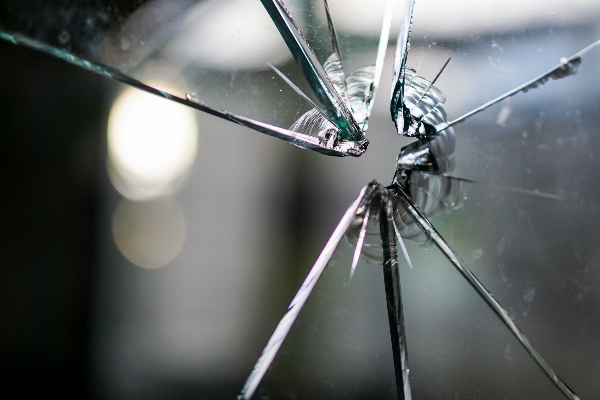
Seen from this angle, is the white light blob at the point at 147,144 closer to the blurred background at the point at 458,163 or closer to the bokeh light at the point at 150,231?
the bokeh light at the point at 150,231

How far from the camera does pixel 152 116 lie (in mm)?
625

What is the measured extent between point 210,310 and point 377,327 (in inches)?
15.7

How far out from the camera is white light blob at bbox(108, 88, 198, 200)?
1.95ft

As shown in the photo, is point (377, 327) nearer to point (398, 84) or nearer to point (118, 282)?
point (398, 84)

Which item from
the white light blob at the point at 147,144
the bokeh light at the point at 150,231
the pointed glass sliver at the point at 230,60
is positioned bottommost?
the bokeh light at the point at 150,231

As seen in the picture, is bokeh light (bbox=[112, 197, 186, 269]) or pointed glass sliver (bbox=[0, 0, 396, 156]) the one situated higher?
pointed glass sliver (bbox=[0, 0, 396, 156])

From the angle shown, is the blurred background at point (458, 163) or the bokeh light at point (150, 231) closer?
the blurred background at point (458, 163)

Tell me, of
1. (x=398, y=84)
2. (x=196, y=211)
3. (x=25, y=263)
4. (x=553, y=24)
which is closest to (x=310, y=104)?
(x=398, y=84)

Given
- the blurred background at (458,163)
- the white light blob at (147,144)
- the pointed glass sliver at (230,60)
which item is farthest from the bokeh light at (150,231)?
the pointed glass sliver at (230,60)

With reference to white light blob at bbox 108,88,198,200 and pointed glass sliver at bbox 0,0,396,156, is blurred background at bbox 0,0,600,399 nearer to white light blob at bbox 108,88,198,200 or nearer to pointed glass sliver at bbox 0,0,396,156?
pointed glass sliver at bbox 0,0,396,156

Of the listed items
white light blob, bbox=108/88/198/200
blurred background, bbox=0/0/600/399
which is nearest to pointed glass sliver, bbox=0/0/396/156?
blurred background, bbox=0/0/600/399

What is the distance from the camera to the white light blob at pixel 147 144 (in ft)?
1.95

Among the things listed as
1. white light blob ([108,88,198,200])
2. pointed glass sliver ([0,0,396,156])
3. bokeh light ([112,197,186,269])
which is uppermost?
pointed glass sliver ([0,0,396,156])

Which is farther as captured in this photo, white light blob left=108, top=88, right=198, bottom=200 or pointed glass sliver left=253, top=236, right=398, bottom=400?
white light blob left=108, top=88, right=198, bottom=200
